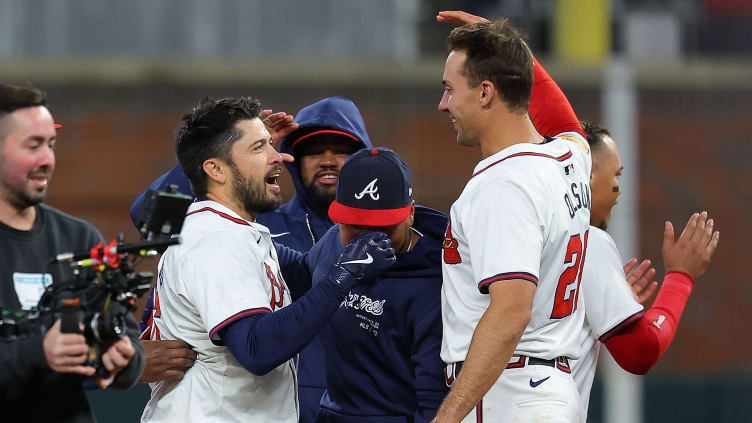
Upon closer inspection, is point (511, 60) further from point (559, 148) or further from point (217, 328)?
point (217, 328)

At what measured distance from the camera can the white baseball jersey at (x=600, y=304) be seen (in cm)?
397

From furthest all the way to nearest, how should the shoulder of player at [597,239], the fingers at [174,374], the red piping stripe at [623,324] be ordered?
the shoulder of player at [597,239] < the red piping stripe at [623,324] < the fingers at [174,374]

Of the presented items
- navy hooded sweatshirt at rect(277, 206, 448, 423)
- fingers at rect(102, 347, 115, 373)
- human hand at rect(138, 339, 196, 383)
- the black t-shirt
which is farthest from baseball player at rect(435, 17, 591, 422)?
the black t-shirt

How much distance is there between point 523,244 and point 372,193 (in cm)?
54

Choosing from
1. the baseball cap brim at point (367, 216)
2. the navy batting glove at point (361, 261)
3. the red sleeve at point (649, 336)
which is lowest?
the red sleeve at point (649, 336)

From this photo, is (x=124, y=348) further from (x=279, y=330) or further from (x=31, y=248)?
(x=31, y=248)

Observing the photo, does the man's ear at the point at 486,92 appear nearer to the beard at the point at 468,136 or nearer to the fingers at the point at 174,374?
the beard at the point at 468,136

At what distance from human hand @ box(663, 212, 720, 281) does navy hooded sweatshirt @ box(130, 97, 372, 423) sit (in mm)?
1444

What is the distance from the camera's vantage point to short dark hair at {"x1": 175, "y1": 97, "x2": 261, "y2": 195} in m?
3.78

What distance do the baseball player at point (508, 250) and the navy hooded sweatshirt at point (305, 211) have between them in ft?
3.49

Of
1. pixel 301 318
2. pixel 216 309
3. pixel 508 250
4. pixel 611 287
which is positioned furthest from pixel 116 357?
pixel 611 287

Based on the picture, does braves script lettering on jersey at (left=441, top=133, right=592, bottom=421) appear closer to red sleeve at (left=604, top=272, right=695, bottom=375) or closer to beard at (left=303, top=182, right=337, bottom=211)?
red sleeve at (left=604, top=272, right=695, bottom=375)

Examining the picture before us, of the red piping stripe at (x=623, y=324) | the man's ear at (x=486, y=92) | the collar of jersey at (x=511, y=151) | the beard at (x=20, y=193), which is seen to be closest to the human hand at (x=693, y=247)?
the red piping stripe at (x=623, y=324)

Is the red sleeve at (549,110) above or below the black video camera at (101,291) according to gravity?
above
